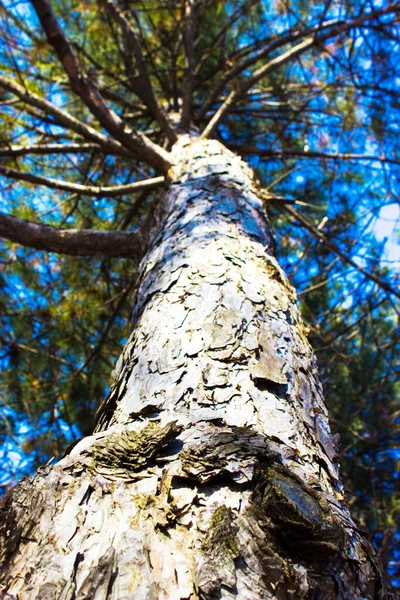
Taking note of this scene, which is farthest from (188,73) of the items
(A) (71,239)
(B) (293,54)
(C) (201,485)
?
(C) (201,485)

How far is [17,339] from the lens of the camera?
3.77 meters

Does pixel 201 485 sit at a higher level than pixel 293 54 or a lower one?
lower

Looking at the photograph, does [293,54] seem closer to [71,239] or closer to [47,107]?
[47,107]

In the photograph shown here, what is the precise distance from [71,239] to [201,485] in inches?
62.0

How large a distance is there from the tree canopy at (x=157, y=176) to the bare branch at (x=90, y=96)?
599 millimetres

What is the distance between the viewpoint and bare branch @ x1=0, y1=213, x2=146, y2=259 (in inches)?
80.4

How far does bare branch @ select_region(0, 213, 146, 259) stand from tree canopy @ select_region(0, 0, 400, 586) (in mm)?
1010

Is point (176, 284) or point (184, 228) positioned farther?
point (184, 228)

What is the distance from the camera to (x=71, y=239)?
2.11 metres

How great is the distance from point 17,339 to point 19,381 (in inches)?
12.6

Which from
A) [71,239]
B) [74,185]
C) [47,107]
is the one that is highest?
[47,107]

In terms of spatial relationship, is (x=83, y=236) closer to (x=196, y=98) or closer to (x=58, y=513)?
(x=58, y=513)

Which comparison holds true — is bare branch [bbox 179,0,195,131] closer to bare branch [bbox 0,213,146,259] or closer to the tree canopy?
the tree canopy

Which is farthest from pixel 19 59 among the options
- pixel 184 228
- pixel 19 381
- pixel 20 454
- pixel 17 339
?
pixel 20 454
